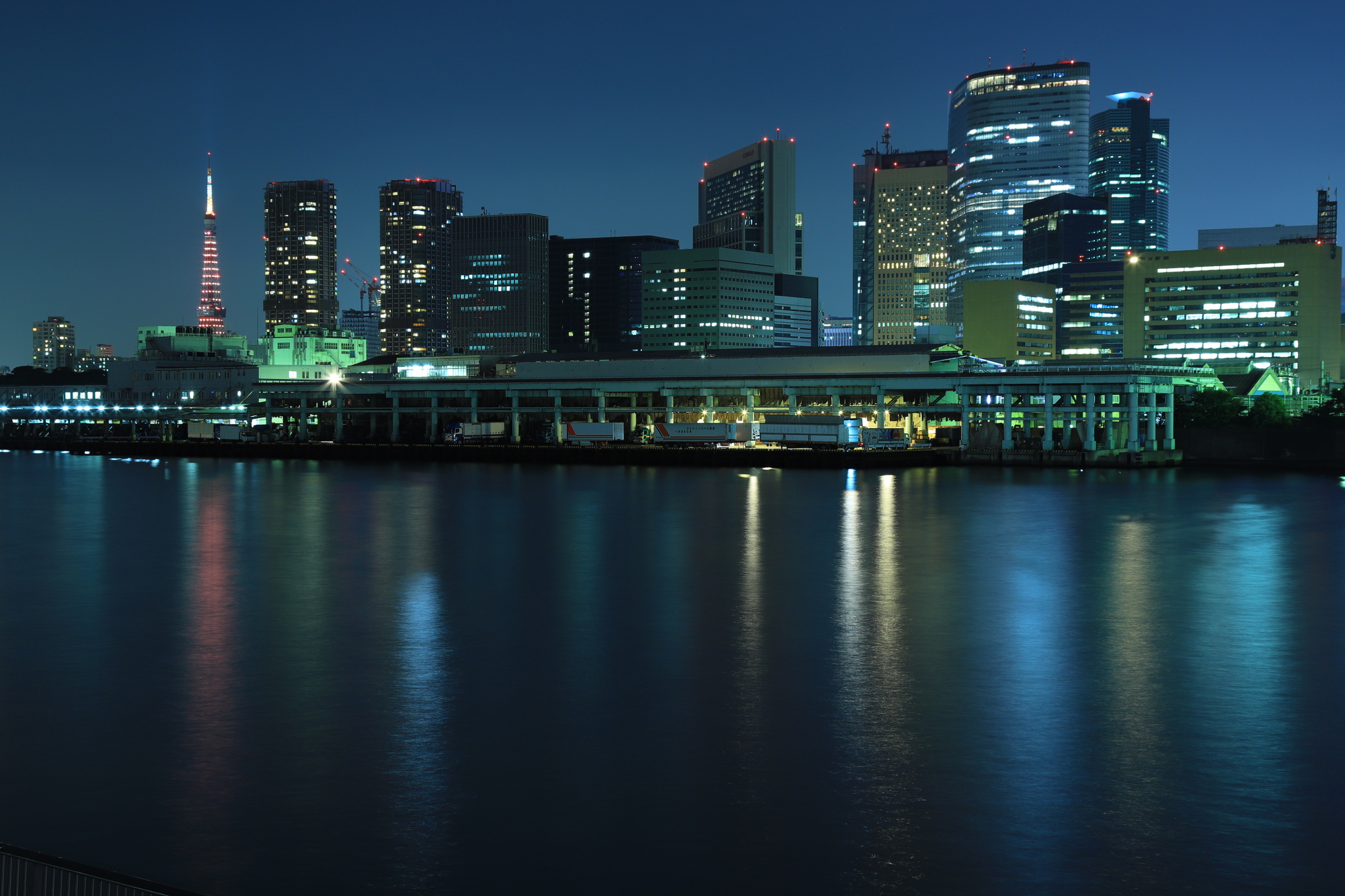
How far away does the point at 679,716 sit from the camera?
58.5 feet

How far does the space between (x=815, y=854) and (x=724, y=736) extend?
429 centimetres

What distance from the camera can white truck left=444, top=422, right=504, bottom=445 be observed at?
402 feet

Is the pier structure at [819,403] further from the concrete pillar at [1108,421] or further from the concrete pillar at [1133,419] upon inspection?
the concrete pillar at [1108,421]

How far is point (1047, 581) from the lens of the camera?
108 ft

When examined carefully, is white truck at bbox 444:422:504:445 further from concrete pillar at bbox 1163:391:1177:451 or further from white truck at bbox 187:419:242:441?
concrete pillar at bbox 1163:391:1177:451

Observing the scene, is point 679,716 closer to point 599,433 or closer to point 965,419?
point 965,419

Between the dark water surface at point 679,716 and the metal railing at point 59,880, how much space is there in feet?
10.4

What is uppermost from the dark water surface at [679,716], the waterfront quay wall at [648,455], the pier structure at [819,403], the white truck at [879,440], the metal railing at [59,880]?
the pier structure at [819,403]

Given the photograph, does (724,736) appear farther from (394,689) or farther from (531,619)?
(531,619)

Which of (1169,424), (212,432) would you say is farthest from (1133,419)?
(212,432)

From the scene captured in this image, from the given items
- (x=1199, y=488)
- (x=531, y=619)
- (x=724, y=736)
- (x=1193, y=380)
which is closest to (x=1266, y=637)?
(x=724, y=736)

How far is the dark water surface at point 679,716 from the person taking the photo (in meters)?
12.5

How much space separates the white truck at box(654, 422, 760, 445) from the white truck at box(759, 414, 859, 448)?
1865 millimetres

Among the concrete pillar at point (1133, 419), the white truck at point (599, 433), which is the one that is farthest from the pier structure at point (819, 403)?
the white truck at point (599, 433)
